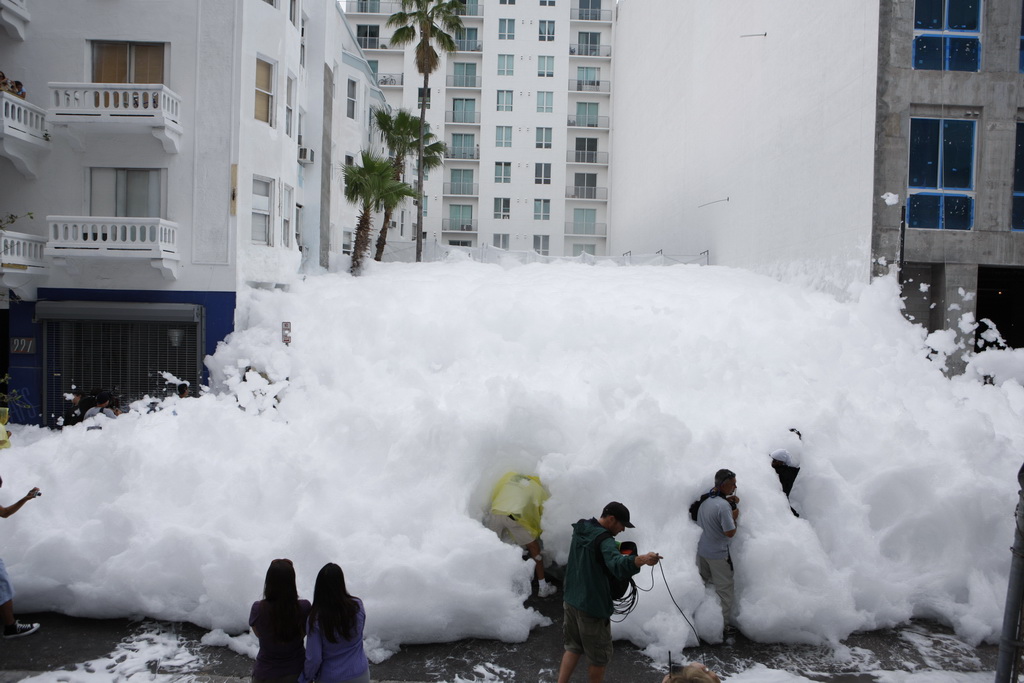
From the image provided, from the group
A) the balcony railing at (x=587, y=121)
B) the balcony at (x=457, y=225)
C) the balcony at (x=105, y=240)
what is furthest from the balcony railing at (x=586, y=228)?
the balcony at (x=105, y=240)

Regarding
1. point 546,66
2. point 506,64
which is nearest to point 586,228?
point 546,66

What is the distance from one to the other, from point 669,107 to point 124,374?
996 inches

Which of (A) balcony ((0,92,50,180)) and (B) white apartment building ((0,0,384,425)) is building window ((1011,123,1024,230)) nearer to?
(B) white apartment building ((0,0,384,425))

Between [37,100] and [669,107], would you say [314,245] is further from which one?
[669,107]

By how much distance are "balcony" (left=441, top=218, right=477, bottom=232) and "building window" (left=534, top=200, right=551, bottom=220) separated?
4231mm

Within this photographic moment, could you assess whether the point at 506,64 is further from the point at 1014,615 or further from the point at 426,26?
the point at 1014,615

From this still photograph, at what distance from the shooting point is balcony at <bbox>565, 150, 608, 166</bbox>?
48.5 m

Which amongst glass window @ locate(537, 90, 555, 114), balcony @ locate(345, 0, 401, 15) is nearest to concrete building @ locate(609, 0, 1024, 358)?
glass window @ locate(537, 90, 555, 114)

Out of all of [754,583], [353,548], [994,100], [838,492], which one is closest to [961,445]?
[838,492]

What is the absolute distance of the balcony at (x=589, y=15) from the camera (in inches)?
1913

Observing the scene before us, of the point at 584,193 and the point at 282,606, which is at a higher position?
the point at 584,193

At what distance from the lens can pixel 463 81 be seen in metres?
49.4

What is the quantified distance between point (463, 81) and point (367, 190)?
94.5 ft

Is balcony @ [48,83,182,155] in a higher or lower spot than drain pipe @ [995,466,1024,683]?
higher
